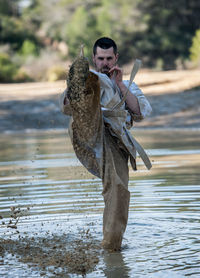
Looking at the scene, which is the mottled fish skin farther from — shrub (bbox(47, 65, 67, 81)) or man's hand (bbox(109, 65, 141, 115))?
shrub (bbox(47, 65, 67, 81))

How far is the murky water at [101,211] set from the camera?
223 inches

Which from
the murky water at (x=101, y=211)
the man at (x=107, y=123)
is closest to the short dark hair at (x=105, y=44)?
the man at (x=107, y=123)

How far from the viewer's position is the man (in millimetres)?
5598

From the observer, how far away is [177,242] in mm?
6320

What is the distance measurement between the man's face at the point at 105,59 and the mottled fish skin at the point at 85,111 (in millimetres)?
329

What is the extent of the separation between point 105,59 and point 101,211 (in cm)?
265

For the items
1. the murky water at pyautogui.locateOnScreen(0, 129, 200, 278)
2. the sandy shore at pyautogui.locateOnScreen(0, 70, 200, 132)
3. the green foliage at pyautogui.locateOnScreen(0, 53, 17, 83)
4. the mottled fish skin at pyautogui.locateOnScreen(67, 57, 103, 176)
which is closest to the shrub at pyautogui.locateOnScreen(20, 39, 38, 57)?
the green foliage at pyautogui.locateOnScreen(0, 53, 17, 83)

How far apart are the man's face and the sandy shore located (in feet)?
47.0

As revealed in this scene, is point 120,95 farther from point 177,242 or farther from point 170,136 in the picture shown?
point 170,136

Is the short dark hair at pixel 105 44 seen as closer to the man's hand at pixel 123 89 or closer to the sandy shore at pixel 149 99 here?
the man's hand at pixel 123 89

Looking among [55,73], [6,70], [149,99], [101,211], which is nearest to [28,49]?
[55,73]

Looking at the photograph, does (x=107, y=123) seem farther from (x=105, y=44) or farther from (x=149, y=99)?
(x=149, y=99)

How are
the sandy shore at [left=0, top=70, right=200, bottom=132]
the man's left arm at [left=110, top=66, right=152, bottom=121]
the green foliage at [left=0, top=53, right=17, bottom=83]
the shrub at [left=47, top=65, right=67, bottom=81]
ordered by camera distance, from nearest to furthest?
1. the man's left arm at [left=110, top=66, right=152, bottom=121]
2. the sandy shore at [left=0, top=70, right=200, bottom=132]
3. the green foliage at [left=0, top=53, right=17, bottom=83]
4. the shrub at [left=47, top=65, right=67, bottom=81]

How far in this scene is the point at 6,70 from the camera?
1313 inches
